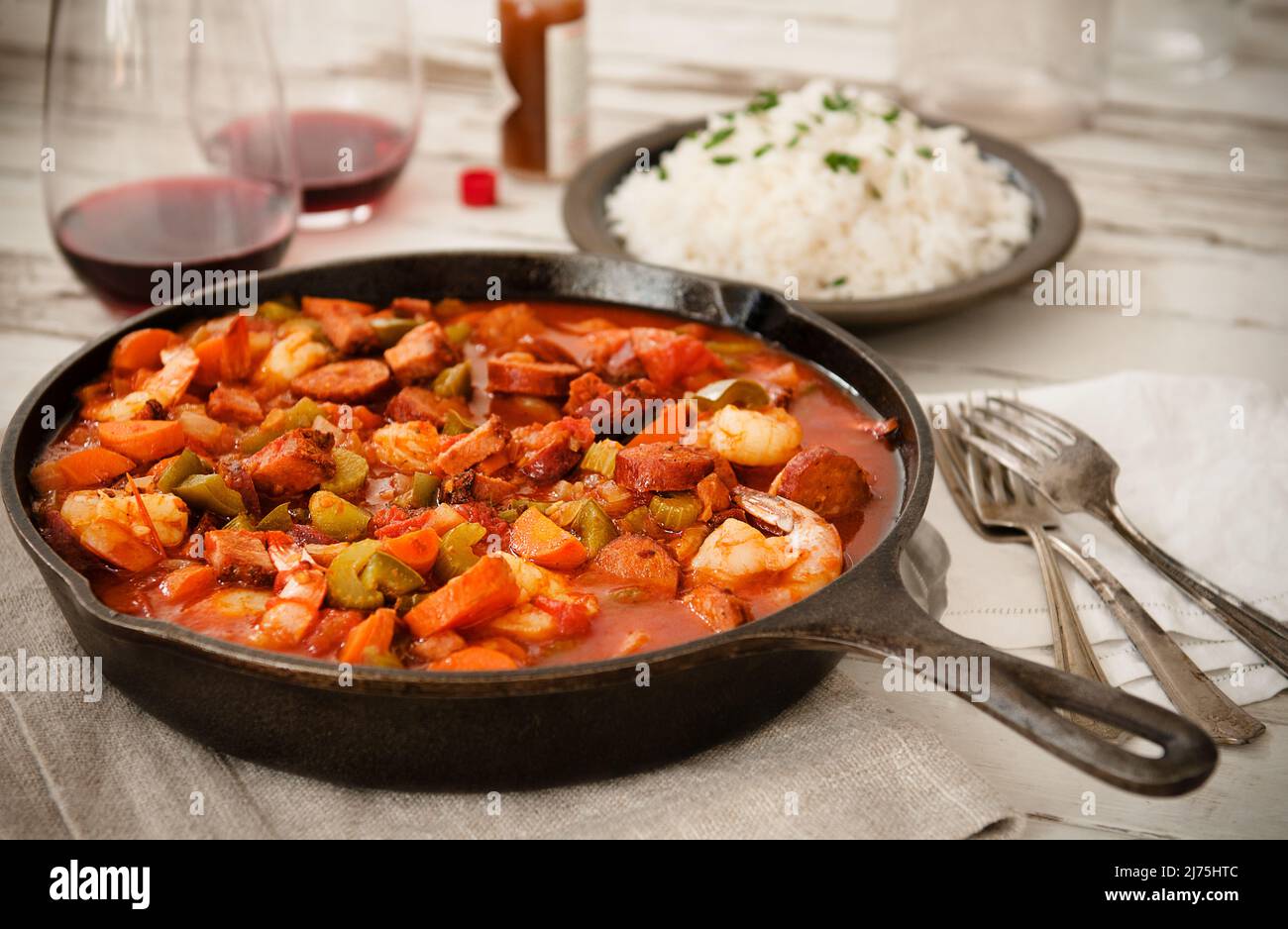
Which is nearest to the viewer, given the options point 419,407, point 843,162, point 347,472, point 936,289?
point 347,472

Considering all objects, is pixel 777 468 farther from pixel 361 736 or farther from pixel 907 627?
pixel 361 736

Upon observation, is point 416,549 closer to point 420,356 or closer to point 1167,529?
point 420,356

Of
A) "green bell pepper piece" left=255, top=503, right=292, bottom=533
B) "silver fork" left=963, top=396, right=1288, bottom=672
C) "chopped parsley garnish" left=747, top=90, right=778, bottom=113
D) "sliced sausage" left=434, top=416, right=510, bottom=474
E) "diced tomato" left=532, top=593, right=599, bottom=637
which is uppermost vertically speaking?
"chopped parsley garnish" left=747, top=90, right=778, bottom=113

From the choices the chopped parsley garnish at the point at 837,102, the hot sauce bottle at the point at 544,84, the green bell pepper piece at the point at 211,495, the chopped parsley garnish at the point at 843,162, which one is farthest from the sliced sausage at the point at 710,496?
the hot sauce bottle at the point at 544,84

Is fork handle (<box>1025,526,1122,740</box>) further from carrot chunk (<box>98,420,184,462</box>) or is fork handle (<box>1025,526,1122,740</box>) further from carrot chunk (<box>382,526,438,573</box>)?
carrot chunk (<box>98,420,184,462</box>)

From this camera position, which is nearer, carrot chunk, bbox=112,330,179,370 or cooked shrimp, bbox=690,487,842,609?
cooked shrimp, bbox=690,487,842,609

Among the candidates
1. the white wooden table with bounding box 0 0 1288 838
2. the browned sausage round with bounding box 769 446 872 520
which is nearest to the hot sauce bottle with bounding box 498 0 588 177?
the white wooden table with bounding box 0 0 1288 838

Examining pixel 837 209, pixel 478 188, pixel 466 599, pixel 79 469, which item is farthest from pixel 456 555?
pixel 478 188
